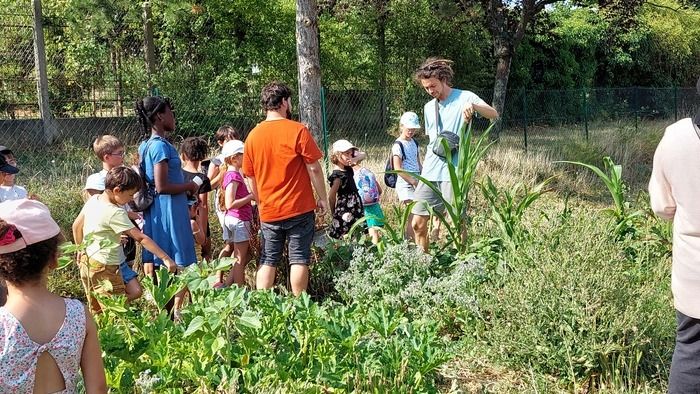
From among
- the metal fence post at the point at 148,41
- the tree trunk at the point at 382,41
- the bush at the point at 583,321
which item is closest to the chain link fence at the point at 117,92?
the metal fence post at the point at 148,41

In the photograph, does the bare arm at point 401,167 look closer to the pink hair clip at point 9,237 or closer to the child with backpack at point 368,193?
the child with backpack at point 368,193

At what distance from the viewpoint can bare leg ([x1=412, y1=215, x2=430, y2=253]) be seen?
505cm

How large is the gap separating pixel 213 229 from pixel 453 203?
249cm

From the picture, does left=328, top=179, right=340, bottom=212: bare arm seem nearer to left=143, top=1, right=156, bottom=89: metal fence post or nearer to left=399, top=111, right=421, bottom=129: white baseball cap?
left=399, top=111, right=421, bottom=129: white baseball cap

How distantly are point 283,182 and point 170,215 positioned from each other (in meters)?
0.77

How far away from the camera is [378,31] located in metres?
17.6

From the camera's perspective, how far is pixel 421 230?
16.8 ft

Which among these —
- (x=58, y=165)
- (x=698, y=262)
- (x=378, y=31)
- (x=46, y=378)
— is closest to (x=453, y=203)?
(x=698, y=262)

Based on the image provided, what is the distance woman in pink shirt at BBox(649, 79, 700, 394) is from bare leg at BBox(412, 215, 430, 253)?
2.53m

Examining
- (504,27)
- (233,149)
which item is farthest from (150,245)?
(504,27)

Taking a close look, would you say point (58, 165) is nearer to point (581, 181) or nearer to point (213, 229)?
point (213, 229)

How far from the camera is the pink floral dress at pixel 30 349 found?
2.03m

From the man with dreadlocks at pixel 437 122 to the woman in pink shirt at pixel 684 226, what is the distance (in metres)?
2.41

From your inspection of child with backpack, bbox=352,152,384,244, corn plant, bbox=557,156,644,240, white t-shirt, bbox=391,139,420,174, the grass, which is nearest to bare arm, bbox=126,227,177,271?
the grass
